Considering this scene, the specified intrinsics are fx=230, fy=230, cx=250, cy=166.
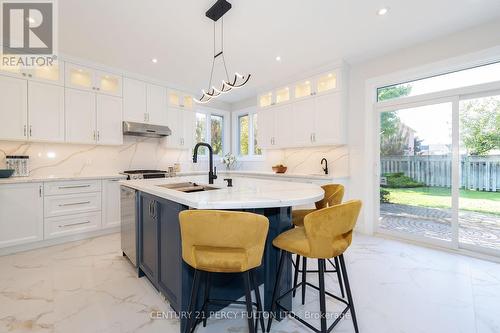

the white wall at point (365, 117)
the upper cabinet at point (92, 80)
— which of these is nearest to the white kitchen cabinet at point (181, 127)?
the upper cabinet at point (92, 80)

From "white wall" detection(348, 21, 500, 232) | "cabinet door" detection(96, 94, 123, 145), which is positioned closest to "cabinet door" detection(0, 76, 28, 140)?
"cabinet door" detection(96, 94, 123, 145)

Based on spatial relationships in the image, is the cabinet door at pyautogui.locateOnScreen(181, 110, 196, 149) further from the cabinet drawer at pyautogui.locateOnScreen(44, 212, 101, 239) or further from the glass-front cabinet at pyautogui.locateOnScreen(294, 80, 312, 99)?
the glass-front cabinet at pyautogui.locateOnScreen(294, 80, 312, 99)

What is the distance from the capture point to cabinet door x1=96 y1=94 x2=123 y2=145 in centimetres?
385

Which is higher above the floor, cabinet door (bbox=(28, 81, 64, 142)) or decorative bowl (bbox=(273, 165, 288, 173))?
cabinet door (bbox=(28, 81, 64, 142))

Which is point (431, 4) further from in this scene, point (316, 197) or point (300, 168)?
point (300, 168)

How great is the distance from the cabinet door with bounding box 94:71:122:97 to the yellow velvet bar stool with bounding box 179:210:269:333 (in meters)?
3.73

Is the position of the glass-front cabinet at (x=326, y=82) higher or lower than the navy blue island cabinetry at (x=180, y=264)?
higher

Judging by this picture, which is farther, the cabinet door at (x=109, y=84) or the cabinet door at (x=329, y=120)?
the cabinet door at (x=109, y=84)

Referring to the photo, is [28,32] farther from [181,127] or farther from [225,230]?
[225,230]

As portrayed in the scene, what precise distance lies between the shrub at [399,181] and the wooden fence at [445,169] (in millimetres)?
49

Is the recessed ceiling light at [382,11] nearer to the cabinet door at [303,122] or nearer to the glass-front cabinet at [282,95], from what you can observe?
the cabinet door at [303,122]

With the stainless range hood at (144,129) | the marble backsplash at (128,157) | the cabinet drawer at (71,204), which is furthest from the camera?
the stainless range hood at (144,129)

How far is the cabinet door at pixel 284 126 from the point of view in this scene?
4.41 m

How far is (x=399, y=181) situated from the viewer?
3518 mm
